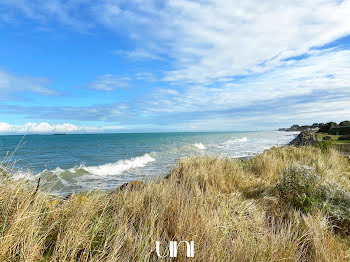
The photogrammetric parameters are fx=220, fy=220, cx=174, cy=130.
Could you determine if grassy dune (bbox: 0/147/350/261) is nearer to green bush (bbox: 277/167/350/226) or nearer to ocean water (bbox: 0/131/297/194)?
green bush (bbox: 277/167/350/226)

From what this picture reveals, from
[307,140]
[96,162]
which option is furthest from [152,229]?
[96,162]

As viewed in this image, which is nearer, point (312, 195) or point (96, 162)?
point (312, 195)

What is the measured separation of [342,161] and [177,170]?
7.90 metres

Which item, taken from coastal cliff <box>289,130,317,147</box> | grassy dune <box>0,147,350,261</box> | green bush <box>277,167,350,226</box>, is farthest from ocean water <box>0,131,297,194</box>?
coastal cliff <box>289,130,317,147</box>

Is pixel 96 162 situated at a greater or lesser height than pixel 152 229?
lesser

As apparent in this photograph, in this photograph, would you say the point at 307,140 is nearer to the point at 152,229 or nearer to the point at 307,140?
the point at 307,140

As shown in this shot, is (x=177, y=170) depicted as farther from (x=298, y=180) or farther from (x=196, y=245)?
(x=196, y=245)

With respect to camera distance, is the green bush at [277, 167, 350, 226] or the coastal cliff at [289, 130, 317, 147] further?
the coastal cliff at [289, 130, 317, 147]

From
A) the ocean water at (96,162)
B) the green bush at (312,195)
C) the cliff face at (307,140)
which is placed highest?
the cliff face at (307,140)

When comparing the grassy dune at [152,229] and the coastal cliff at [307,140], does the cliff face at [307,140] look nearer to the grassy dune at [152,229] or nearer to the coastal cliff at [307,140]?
the coastal cliff at [307,140]

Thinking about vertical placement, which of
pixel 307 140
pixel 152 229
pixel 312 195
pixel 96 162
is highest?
pixel 307 140

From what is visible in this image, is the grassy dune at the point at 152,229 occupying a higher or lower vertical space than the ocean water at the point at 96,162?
higher

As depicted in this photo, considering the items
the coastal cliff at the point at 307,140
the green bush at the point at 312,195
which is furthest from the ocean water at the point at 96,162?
the coastal cliff at the point at 307,140

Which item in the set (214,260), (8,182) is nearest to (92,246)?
(214,260)
